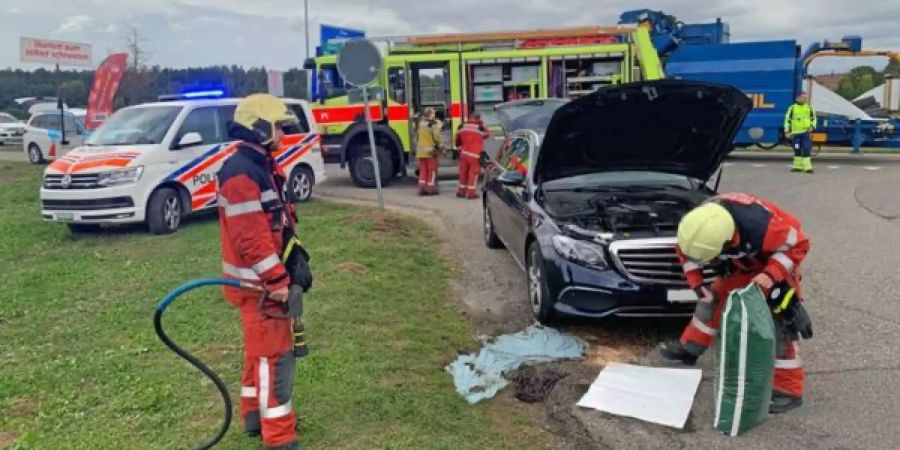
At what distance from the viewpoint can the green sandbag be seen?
3922 millimetres

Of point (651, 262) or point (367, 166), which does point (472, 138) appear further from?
point (651, 262)

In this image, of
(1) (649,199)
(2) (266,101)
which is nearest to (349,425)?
(2) (266,101)

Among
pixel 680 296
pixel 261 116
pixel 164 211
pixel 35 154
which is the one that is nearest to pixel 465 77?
pixel 164 211

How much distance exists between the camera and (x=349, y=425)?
4.05 meters

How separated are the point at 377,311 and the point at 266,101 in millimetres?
2834

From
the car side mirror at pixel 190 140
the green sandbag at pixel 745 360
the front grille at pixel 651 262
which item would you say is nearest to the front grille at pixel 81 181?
the car side mirror at pixel 190 140

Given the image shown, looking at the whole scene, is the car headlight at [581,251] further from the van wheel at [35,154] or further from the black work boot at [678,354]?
the van wheel at [35,154]

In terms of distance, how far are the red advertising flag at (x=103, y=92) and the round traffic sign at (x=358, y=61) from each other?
1235 centimetres

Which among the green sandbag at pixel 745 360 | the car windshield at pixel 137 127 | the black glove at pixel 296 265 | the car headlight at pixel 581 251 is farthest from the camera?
the car windshield at pixel 137 127

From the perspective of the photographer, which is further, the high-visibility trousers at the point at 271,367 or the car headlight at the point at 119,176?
the car headlight at the point at 119,176

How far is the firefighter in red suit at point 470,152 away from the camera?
1275cm

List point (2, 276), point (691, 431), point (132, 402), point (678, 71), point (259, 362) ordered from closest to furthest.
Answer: point (259, 362), point (691, 431), point (132, 402), point (2, 276), point (678, 71)

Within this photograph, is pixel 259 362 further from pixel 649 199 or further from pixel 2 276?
pixel 2 276

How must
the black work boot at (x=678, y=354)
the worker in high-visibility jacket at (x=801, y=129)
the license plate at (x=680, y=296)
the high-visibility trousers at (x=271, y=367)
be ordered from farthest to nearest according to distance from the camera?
1. the worker in high-visibility jacket at (x=801, y=129)
2. the license plate at (x=680, y=296)
3. the black work boot at (x=678, y=354)
4. the high-visibility trousers at (x=271, y=367)
